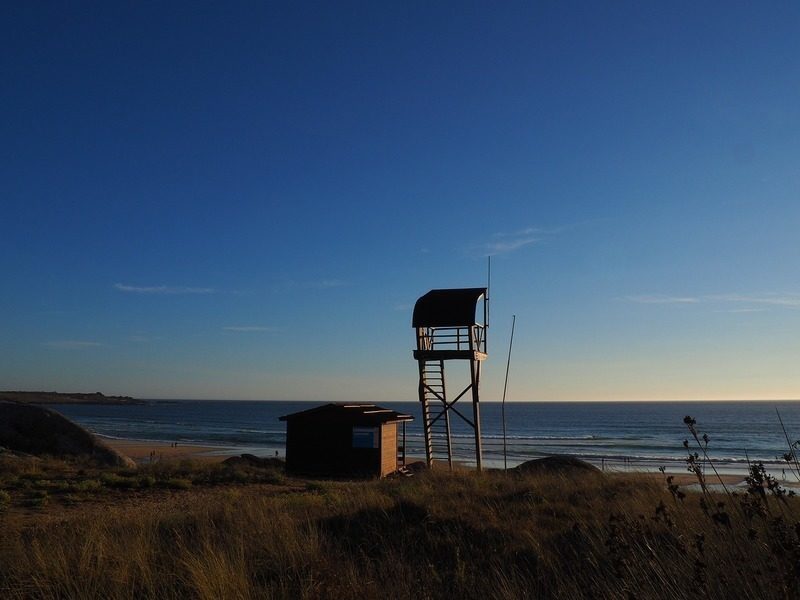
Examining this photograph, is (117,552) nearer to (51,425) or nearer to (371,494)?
(371,494)

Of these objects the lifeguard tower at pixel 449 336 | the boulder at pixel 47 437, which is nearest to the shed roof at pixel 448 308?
the lifeguard tower at pixel 449 336

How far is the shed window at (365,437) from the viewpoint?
77.4ft

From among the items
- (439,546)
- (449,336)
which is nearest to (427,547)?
(439,546)

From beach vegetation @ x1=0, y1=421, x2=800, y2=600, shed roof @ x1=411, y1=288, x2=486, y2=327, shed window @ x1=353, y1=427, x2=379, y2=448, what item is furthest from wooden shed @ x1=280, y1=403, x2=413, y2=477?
beach vegetation @ x1=0, y1=421, x2=800, y2=600

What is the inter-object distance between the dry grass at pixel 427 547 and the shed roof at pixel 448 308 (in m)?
9.92

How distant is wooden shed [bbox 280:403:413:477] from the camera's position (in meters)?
23.5

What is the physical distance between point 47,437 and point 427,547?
77.4ft

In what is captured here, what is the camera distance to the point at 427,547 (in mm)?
7938

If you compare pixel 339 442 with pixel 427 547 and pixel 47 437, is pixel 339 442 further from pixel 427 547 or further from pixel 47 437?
pixel 427 547

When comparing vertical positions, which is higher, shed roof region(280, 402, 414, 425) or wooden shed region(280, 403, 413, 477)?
shed roof region(280, 402, 414, 425)

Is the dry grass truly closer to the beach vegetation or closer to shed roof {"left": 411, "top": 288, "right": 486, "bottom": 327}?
the beach vegetation

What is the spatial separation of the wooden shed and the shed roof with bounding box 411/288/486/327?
14.0 ft

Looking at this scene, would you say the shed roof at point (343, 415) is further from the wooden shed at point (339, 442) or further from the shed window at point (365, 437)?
the shed window at point (365, 437)

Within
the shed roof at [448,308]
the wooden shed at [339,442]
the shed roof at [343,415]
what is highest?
the shed roof at [448,308]
